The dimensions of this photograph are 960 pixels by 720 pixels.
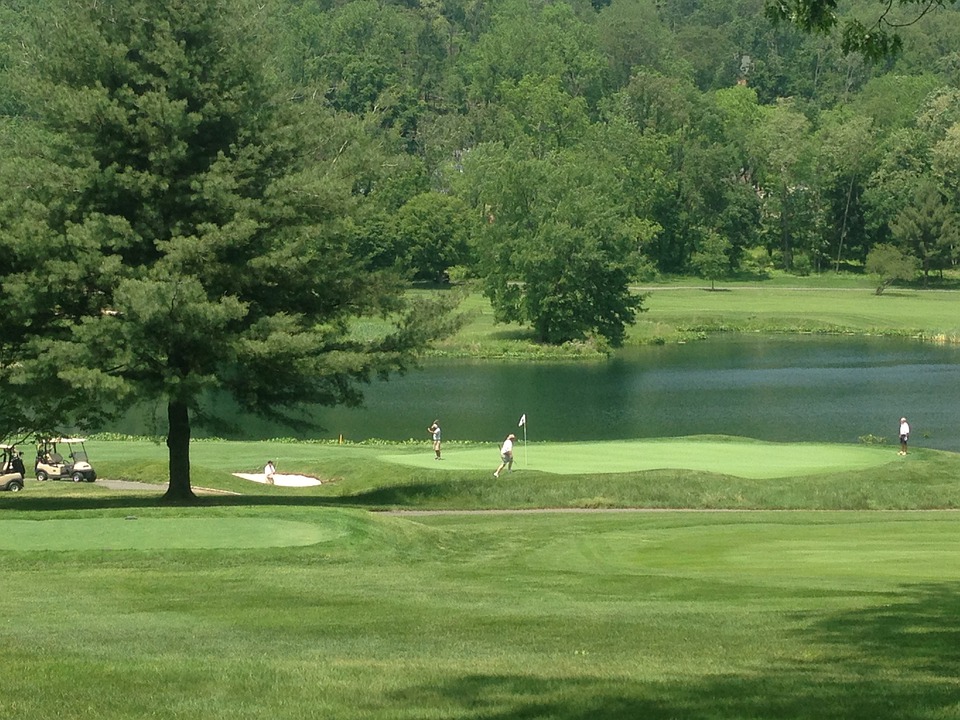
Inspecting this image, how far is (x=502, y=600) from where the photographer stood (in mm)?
18203

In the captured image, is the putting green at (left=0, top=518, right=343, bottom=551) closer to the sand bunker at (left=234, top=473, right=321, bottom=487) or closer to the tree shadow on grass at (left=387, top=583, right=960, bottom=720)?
the tree shadow on grass at (left=387, top=583, right=960, bottom=720)

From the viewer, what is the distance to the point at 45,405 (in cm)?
3200

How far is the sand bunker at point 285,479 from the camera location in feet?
135

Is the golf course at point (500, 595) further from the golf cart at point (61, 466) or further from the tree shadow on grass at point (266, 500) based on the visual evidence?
the golf cart at point (61, 466)

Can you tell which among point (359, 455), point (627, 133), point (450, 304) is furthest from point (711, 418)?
point (627, 133)

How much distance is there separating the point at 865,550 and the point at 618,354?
72.6m

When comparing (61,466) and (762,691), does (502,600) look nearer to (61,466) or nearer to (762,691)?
(762,691)

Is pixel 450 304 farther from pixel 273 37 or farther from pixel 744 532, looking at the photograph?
pixel 744 532

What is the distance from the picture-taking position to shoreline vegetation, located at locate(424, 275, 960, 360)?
96.2 metres

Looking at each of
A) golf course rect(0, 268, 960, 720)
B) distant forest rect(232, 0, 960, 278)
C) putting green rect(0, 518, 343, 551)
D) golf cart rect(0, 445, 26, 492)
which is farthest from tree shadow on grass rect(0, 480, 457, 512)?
distant forest rect(232, 0, 960, 278)

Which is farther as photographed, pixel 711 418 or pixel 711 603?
pixel 711 418

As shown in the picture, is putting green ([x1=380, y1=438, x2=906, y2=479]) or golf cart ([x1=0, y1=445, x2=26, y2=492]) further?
golf cart ([x1=0, y1=445, x2=26, y2=492])

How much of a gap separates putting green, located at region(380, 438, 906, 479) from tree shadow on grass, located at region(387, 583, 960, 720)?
2440 cm

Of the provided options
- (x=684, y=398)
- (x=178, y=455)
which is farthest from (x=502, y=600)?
(x=684, y=398)
